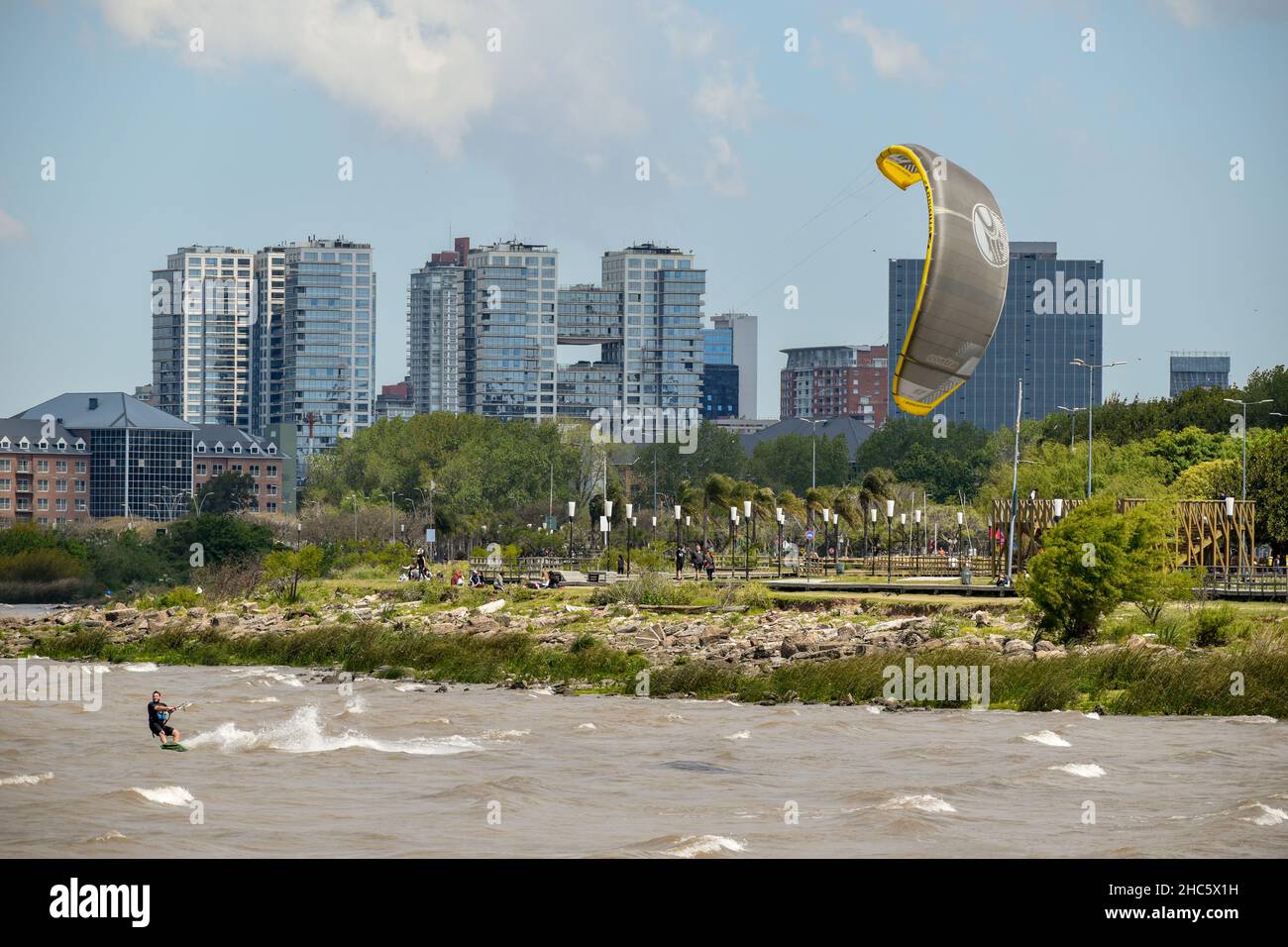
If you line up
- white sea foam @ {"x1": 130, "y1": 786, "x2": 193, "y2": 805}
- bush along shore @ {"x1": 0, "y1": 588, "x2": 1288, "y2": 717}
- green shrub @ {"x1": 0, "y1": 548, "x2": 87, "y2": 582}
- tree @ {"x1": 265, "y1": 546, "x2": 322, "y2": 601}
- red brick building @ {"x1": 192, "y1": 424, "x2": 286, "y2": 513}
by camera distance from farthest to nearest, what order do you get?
red brick building @ {"x1": 192, "y1": 424, "x2": 286, "y2": 513} → green shrub @ {"x1": 0, "y1": 548, "x2": 87, "y2": 582} → tree @ {"x1": 265, "y1": 546, "x2": 322, "y2": 601} → bush along shore @ {"x1": 0, "y1": 588, "x2": 1288, "y2": 717} → white sea foam @ {"x1": 130, "y1": 786, "x2": 193, "y2": 805}

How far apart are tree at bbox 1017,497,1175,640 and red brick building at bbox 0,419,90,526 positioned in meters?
137

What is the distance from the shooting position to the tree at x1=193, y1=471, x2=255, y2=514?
14425cm

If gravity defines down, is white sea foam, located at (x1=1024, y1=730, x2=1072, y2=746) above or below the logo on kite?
below

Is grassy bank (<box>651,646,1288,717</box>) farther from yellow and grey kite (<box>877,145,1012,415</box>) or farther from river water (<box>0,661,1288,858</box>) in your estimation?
yellow and grey kite (<box>877,145,1012,415</box>)

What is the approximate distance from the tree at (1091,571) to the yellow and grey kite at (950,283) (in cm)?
446

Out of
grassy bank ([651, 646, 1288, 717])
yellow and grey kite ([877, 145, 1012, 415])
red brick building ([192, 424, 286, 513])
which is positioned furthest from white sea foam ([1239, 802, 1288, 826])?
red brick building ([192, 424, 286, 513])

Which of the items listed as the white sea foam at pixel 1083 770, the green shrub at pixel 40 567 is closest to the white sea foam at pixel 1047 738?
the white sea foam at pixel 1083 770

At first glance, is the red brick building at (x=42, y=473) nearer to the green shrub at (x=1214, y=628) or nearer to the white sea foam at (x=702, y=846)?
the green shrub at (x=1214, y=628)

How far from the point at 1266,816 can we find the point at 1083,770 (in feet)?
12.9

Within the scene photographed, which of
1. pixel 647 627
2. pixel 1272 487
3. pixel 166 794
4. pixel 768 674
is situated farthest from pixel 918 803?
pixel 1272 487

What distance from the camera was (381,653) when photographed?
4184 cm

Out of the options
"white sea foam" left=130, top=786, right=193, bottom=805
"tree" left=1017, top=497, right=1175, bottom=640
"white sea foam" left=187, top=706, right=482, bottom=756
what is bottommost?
"white sea foam" left=187, top=706, right=482, bottom=756

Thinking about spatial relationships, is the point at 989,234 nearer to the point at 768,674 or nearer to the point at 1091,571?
the point at 1091,571
